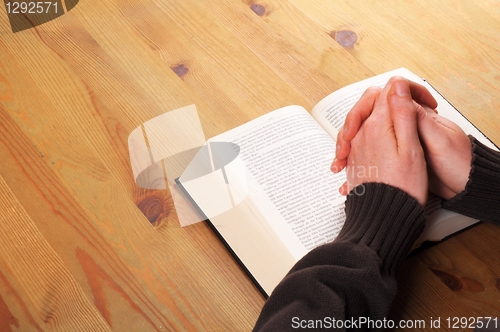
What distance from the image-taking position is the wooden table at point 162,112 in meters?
0.73

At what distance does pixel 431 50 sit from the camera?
1042mm

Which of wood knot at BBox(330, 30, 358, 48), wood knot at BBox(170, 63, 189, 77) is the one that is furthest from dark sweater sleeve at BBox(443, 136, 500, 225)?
wood knot at BBox(170, 63, 189, 77)

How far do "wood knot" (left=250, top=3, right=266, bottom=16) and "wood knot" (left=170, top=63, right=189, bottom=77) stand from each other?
20 centimetres

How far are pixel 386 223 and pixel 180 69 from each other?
47 centimetres

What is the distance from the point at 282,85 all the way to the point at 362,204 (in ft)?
1.00

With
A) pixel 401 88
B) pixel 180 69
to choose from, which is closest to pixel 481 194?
pixel 401 88

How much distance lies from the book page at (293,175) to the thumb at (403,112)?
0.10 meters

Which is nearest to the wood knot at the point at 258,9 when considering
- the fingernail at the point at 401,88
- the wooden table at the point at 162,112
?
the wooden table at the point at 162,112

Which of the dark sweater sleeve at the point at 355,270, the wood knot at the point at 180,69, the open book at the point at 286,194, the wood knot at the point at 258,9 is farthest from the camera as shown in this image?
the wood knot at the point at 258,9

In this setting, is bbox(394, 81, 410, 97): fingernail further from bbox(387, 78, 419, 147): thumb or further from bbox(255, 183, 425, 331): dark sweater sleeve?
bbox(255, 183, 425, 331): dark sweater sleeve

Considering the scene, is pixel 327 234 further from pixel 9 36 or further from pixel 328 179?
pixel 9 36

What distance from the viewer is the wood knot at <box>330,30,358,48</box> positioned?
1048mm

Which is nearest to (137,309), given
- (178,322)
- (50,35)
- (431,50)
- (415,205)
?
(178,322)

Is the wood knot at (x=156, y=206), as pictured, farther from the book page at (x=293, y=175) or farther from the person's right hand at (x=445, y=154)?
the person's right hand at (x=445, y=154)
